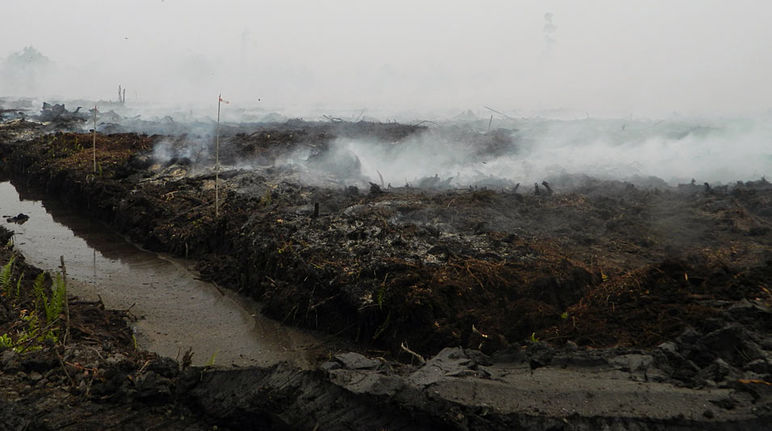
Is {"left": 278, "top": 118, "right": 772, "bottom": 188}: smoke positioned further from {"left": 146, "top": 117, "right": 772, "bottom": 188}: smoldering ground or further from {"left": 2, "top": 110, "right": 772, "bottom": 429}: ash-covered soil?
{"left": 2, "top": 110, "right": 772, "bottom": 429}: ash-covered soil

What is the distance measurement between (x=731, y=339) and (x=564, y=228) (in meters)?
4.95

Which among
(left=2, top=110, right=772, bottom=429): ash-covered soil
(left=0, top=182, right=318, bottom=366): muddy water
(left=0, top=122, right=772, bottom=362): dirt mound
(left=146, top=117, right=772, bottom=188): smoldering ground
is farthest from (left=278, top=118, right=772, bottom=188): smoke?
(left=0, top=182, right=318, bottom=366): muddy water

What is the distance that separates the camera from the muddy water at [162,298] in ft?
20.6

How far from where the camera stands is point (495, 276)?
6.39 m

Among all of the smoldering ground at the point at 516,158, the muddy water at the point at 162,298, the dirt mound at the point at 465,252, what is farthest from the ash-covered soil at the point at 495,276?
the smoldering ground at the point at 516,158

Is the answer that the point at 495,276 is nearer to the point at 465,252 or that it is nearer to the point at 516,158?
the point at 465,252

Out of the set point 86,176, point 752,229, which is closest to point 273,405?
point 752,229

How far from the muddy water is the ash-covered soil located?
37 cm

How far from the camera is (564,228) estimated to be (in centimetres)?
866

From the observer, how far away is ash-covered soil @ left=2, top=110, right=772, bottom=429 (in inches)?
136

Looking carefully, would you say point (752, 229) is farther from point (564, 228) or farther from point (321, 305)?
point (321, 305)

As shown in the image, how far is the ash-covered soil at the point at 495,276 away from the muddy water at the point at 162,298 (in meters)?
0.37

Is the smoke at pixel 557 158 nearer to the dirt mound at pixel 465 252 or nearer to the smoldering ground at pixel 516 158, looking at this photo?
the smoldering ground at pixel 516 158

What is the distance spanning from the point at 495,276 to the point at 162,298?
18.0 ft
